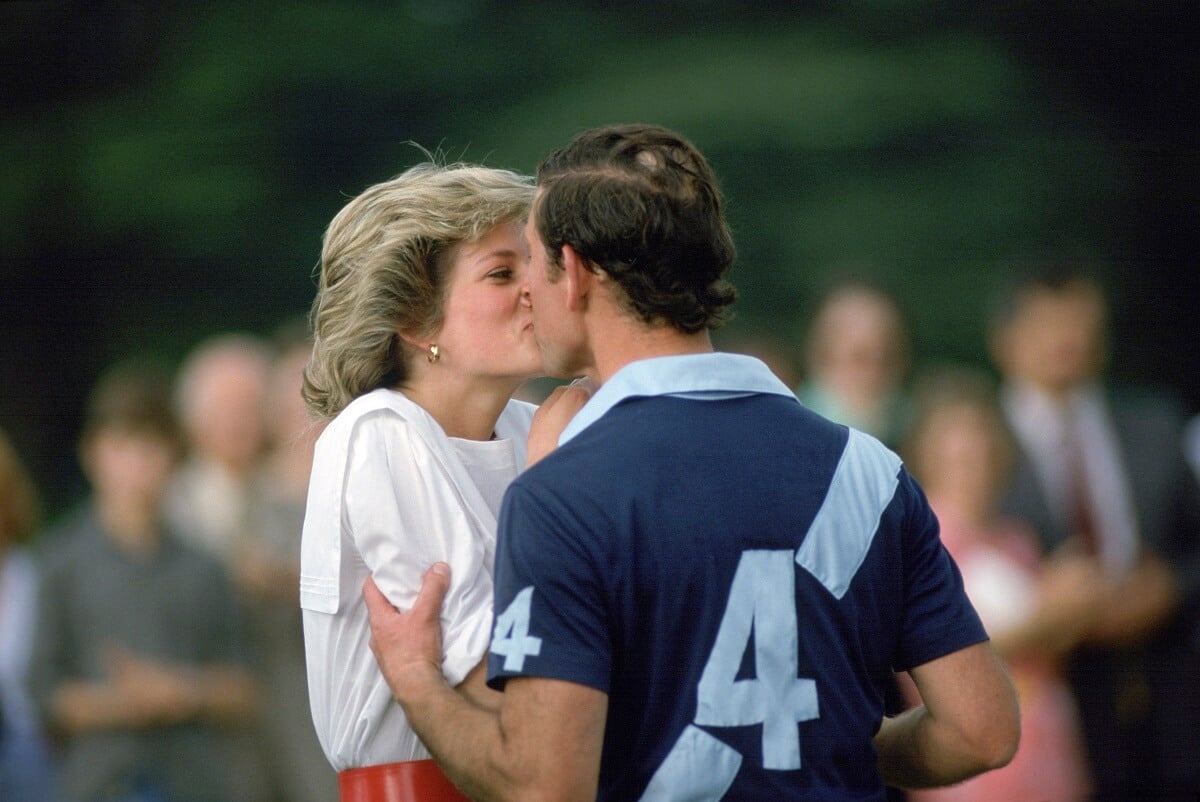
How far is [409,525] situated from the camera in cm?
253

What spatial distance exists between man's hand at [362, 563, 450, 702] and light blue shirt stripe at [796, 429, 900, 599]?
0.56m

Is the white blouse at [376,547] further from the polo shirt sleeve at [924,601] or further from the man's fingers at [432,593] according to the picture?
the polo shirt sleeve at [924,601]

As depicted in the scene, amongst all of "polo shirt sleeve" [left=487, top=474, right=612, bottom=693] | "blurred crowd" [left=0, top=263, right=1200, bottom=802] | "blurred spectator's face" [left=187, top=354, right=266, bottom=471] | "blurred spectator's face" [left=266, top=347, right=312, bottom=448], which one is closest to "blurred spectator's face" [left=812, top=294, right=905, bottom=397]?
"blurred crowd" [left=0, top=263, right=1200, bottom=802]

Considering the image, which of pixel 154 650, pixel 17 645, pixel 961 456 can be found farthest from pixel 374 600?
pixel 17 645

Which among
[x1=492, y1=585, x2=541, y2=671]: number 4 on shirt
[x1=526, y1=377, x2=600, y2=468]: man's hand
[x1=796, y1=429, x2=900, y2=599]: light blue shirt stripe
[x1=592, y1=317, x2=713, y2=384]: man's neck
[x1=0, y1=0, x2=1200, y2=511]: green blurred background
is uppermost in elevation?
[x1=0, y1=0, x2=1200, y2=511]: green blurred background

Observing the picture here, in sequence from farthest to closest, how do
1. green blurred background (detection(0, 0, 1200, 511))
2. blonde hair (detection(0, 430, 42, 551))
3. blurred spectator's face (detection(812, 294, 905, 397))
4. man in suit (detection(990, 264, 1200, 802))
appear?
green blurred background (detection(0, 0, 1200, 511))
blurred spectator's face (detection(812, 294, 905, 397))
blonde hair (detection(0, 430, 42, 551))
man in suit (detection(990, 264, 1200, 802))

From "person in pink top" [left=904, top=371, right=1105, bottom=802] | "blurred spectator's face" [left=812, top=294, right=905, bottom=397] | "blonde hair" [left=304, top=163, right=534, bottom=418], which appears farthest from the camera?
"blurred spectator's face" [left=812, top=294, right=905, bottom=397]

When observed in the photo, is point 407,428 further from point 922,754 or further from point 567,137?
point 567,137

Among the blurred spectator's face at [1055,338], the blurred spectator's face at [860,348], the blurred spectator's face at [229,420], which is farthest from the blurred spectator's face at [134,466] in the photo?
the blurred spectator's face at [1055,338]

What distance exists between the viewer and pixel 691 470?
2.18m

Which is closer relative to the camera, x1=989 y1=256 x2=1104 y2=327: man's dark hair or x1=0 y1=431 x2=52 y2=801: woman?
x1=0 y1=431 x2=52 y2=801: woman

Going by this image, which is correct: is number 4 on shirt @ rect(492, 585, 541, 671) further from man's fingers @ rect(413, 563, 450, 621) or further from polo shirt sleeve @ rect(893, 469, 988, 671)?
polo shirt sleeve @ rect(893, 469, 988, 671)

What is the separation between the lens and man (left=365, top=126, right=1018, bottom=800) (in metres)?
2.14

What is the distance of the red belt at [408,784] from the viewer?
254 cm
